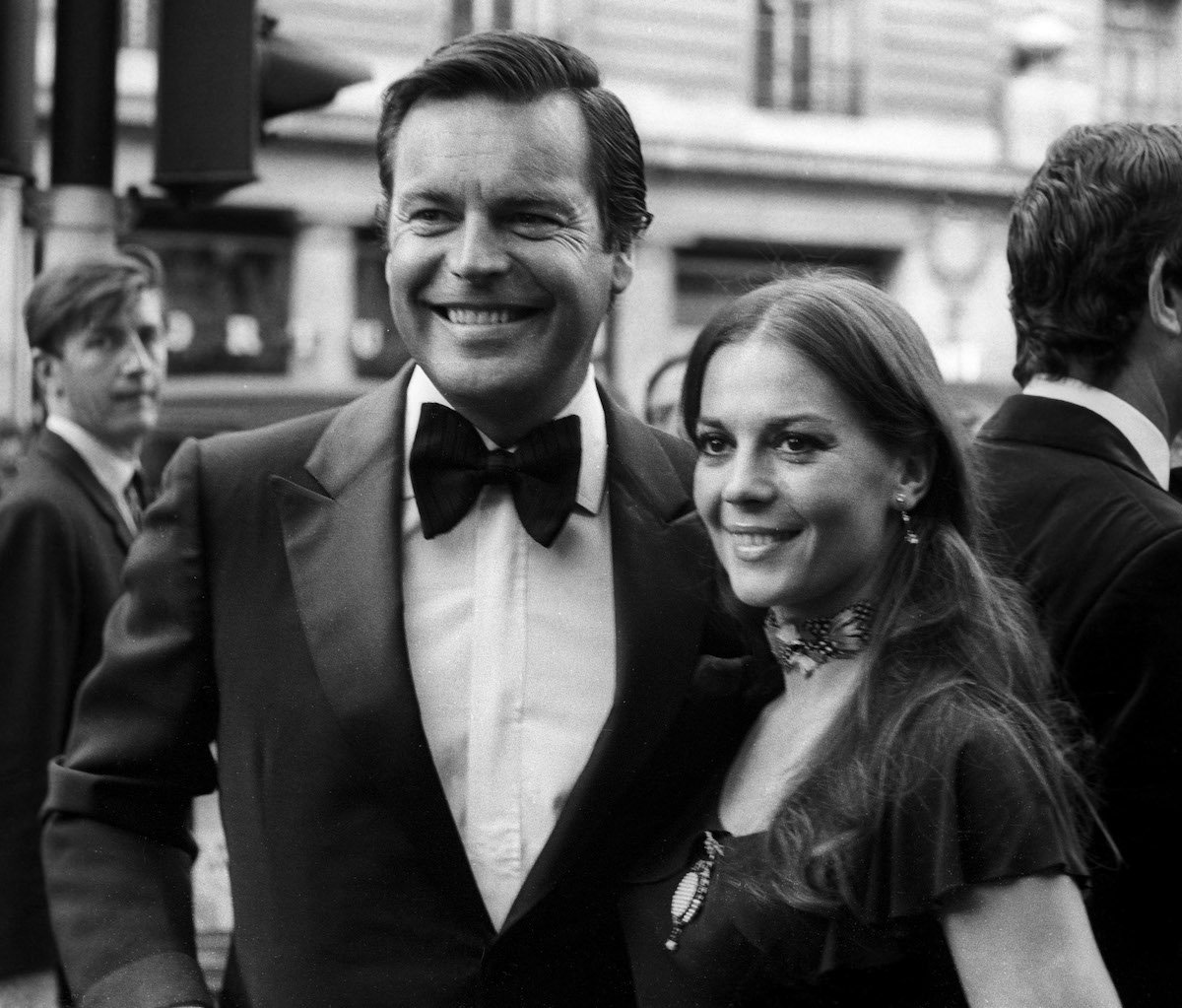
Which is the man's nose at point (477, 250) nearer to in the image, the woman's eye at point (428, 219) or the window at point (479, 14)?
the woman's eye at point (428, 219)

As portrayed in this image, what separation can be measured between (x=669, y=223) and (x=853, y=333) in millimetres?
13081

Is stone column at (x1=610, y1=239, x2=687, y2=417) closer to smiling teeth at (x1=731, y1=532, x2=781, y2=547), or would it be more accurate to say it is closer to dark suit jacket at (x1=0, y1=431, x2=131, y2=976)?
dark suit jacket at (x1=0, y1=431, x2=131, y2=976)

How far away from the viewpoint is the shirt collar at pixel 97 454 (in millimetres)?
4172

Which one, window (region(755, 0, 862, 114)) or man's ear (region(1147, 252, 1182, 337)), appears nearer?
man's ear (region(1147, 252, 1182, 337))

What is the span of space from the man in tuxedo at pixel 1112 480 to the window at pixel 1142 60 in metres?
15.6

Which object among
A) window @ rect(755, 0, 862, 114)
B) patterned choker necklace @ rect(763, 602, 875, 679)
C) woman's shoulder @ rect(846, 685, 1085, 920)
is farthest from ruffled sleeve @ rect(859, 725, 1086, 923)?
window @ rect(755, 0, 862, 114)

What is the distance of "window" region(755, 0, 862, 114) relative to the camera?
52.9 feet

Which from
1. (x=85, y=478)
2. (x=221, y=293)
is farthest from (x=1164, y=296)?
(x=221, y=293)

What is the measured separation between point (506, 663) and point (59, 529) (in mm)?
1871

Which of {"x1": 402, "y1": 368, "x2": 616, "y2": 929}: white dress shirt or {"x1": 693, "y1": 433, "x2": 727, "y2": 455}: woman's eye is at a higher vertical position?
{"x1": 693, "y1": 433, "x2": 727, "y2": 455}: woman's eye

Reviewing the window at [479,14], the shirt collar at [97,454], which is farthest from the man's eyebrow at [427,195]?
the window at [479,14]

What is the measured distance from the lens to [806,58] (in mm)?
16234

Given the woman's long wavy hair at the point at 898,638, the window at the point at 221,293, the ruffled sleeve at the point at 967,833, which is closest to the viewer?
the ruffled sleeve at the point at 967,833

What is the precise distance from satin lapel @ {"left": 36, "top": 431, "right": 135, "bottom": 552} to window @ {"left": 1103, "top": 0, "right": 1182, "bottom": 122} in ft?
49.8
